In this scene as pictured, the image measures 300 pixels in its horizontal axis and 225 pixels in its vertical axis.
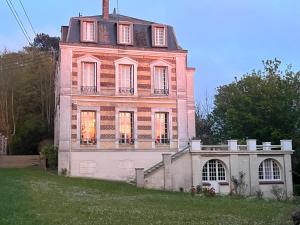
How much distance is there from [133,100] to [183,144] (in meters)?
4.44

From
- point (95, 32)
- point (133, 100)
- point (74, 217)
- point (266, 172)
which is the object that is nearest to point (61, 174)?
point (133, 100)

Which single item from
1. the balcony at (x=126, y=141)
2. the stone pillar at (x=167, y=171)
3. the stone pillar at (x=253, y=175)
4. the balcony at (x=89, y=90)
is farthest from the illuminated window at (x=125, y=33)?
the stone pillar at (x=253, y=175)

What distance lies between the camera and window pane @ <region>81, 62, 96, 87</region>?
3002 cm

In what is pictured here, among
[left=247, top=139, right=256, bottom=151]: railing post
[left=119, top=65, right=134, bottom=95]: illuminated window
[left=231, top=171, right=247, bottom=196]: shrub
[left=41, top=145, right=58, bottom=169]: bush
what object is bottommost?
[left=231, top=171, right=247, bottom=196]: shrub

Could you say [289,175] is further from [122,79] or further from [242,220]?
[242,220]

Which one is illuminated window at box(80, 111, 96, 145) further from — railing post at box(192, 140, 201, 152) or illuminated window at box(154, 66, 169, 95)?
railing post at box(192, 140, 201, 152)

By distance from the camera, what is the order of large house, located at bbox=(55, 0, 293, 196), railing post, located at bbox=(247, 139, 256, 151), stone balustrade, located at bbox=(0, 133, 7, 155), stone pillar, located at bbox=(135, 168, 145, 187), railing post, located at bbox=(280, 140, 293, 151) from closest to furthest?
1. stone pillar, located at bbox=(135, 168, 145, 187)
2. large house, located at bbox=(55, 0, 293, 196)
3. railing post, located at bbox=(247, 139, 256, 151)
4. railing post, located at bbox=(280, 140, 293, 151)
5. stone balustrade, located at bbox=(0, 133, 7, 155)

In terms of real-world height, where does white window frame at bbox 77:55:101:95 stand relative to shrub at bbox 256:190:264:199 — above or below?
above

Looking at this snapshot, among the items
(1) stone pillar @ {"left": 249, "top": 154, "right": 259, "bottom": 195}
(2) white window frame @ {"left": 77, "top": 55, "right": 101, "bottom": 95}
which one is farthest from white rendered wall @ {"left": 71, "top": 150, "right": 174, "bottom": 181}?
(1) stone pillar @ {"left": 249, "top": 154, "right": 259, "bottom": 195}

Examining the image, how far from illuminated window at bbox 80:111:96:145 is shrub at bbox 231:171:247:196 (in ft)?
29.7

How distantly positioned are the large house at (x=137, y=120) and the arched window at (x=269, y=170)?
6 cm

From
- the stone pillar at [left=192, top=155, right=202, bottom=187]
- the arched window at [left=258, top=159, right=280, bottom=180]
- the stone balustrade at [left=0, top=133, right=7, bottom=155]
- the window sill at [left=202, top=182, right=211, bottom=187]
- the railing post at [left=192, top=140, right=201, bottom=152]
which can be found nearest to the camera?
the stone pillar at [left=192, top=155, right=202, bottom=187]

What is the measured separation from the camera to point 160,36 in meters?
31.8

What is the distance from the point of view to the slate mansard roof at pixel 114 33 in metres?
30.3
